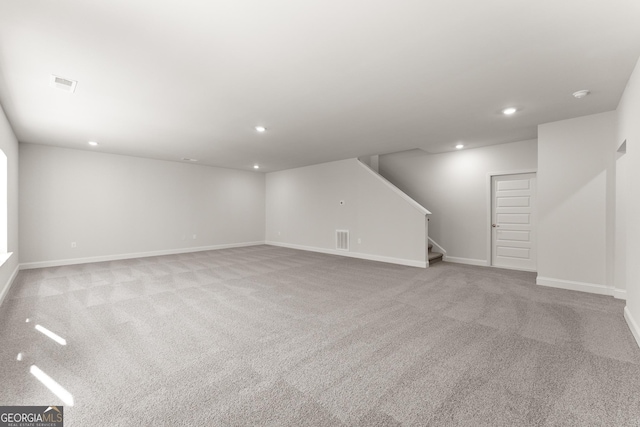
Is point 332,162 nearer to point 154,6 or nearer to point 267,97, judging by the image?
point 267,97

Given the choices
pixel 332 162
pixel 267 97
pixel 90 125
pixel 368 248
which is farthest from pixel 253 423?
pixel 332 162

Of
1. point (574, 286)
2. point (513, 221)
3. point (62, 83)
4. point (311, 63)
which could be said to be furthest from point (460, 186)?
point (62, 83)

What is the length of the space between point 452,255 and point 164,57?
21.7 ft

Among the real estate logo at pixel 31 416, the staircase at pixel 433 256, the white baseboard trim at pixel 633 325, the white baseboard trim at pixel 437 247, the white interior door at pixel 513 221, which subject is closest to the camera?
the real estate logo at pixel 31 416

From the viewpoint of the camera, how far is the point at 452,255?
6520 millimetres

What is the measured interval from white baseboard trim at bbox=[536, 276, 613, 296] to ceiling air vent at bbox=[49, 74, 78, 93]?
6.97 m

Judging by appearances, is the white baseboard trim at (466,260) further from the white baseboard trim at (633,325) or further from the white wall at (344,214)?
the white baseboard trim at (633,325)

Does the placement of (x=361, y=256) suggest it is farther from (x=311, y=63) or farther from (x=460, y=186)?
(x=311, y=63)

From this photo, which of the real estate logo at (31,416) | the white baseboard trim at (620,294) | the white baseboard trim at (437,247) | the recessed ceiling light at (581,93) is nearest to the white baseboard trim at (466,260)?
the white baseboard trim at (437,247)

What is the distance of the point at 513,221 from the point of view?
5.69m

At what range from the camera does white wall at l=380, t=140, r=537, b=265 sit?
5.77 m

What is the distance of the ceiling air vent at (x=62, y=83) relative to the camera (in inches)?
114

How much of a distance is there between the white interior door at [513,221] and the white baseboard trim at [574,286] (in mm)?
1269

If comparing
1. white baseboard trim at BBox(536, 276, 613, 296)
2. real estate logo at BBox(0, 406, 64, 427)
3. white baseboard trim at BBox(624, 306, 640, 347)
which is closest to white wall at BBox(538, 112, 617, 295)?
white baseboard trim at BBox(536, 276, 613, 296)
